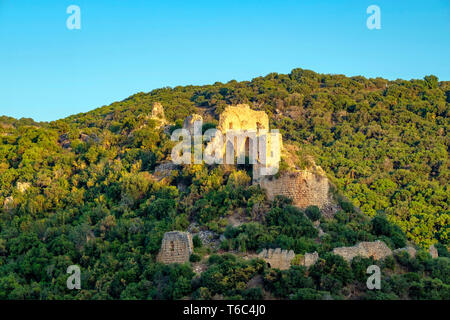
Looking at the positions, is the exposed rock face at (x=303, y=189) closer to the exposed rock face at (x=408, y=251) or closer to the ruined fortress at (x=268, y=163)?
the ruined fortress at (x=268, y=163)

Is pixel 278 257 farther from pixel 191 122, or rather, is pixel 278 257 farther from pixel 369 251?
pixel 191 122

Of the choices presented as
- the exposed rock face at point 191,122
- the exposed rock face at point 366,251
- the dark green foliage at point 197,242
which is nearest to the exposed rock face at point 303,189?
the exposed rock face at point 366,251

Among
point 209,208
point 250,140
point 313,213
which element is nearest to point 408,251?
point 313,213

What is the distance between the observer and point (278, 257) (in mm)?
21922

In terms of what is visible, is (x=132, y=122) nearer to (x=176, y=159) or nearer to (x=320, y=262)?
(x=176, y=159)

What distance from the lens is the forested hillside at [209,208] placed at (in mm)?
21172

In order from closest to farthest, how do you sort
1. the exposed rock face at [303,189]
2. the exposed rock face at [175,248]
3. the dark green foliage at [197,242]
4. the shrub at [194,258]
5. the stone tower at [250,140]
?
the shrub at [194,258] → the exposed rock face at [175,248] → the dark green foliage at [197,242] → the exposed rock face at [303,189] → the stone tower at [250,140]

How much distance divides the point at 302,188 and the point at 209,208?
449 cm

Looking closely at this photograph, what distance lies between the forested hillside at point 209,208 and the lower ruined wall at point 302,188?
1.84 ft

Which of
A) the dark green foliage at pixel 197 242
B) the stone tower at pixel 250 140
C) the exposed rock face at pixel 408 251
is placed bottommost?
the exposed rock face at pixel 408 251

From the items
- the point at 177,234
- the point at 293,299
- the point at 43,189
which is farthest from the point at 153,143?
the point at 293,299

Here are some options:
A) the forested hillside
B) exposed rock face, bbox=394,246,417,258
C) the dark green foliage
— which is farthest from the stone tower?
exposed rock face, bbox=394,246,417,258

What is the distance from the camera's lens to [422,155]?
44.0 m

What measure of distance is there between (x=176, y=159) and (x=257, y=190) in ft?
23.3
